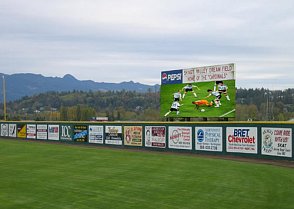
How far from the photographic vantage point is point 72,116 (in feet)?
472

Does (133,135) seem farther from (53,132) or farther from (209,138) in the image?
(53,132)

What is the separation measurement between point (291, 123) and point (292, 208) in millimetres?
11989

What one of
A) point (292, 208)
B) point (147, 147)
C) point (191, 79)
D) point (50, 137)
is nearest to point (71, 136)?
point (50, 137)

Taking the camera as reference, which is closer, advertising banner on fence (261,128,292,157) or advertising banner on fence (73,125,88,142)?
advertising banner on fence (261,128,292,157)

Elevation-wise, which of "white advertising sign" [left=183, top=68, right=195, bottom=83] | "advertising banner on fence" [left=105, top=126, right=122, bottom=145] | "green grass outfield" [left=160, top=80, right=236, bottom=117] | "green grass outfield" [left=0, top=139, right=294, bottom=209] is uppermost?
"white advertising sign" [left=183, top=68, right=195, bottom=83]

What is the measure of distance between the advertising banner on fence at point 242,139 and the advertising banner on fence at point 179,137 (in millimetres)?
3492

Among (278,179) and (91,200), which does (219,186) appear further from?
(91,200)

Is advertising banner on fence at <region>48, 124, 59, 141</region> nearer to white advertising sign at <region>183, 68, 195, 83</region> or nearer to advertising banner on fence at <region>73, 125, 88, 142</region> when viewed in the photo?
advertising banner on fence at <region>73, 125, 88, 142</region>

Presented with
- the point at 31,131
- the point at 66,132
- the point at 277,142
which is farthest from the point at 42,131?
the point at 277,142

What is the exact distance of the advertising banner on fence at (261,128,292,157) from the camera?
→ 21.3 metres

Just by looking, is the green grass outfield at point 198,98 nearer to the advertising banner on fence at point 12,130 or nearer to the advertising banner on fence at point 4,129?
the advertising banner on fence at point 12,130

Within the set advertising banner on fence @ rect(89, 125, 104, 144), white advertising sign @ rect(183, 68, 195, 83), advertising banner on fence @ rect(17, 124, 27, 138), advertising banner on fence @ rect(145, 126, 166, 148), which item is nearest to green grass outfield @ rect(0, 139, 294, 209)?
advertising banner on fence @ rect(145, 126, 166, 148)

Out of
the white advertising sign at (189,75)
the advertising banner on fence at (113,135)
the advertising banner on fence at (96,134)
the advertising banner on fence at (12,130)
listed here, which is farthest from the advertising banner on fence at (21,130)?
the white advertising sign at (189,75)

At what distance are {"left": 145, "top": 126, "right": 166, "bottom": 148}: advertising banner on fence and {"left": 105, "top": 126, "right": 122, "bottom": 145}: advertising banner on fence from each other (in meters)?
3.40
